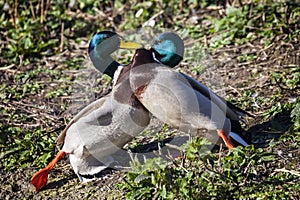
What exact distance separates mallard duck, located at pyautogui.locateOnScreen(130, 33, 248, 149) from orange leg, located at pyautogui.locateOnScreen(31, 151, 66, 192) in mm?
821

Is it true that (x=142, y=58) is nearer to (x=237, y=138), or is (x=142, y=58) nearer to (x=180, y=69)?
(x=237, y=138)

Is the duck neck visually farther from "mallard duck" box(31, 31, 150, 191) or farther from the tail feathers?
the tail feathers

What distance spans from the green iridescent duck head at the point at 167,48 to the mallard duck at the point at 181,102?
1.42 feet

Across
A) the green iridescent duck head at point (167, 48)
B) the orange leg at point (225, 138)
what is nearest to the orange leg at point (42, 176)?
the green iridescent duck head at point (167, 48)

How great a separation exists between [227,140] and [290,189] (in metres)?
0.65

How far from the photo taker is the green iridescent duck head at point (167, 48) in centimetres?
543

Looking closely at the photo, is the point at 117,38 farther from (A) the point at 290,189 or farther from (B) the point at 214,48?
(A) the point at 290,189

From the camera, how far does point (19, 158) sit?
5.48m

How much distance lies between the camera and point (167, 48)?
17.9 feet

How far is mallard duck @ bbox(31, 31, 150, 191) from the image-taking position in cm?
491

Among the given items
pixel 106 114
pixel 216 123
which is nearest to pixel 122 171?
pixel 106 114

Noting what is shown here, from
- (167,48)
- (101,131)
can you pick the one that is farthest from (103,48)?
(101,131)

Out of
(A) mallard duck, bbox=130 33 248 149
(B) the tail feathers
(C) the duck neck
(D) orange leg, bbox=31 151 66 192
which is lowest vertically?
(D) orange leg, bbox=31 151 66 192

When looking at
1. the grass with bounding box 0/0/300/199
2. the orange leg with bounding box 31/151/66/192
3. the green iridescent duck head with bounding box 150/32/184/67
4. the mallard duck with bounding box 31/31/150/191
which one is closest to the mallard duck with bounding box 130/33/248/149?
the mallard duck with bounding box 31/31/150/191
